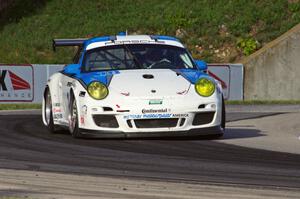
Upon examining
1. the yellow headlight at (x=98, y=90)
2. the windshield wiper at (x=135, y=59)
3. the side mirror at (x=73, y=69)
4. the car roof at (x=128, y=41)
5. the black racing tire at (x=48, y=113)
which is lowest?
the black racing tire at (x=48, y=113)

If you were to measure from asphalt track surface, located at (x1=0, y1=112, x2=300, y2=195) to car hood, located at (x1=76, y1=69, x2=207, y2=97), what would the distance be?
2.04ft

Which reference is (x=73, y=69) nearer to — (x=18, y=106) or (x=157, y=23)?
(x=18, y=106)

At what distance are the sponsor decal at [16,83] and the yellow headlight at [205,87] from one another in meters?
15.7

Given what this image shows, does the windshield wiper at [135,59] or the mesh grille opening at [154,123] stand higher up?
the windshield wiper at [135,59]

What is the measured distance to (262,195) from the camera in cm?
800

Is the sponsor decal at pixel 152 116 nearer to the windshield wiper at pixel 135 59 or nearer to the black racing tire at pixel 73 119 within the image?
the black racing tire at pixel 73 119

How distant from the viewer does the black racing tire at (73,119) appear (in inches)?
530

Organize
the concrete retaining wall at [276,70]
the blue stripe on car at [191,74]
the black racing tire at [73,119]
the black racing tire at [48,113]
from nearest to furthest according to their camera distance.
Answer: the blue stripe on car at [191,74] < the black racing tire at [73,119] < the black racing tire at [48,113] < the concrete retaining wall at [276,70]

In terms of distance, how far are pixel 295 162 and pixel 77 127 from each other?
3.69m

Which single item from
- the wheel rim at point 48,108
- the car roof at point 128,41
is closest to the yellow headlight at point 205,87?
the car roof at point 128,41

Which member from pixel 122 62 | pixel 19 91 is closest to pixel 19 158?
pixel 122 62

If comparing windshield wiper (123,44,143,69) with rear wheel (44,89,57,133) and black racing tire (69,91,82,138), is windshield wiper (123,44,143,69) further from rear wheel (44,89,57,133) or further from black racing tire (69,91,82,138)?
rear wheel (44,89,57,133)

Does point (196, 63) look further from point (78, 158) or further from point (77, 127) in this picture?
point (78, 158)

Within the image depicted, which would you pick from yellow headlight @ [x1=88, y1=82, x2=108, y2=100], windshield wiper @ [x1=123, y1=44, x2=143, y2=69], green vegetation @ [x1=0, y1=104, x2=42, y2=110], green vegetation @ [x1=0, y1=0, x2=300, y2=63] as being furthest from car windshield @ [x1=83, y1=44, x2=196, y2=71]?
green vegetation @ [x1=0, y1=0, x2=300, y2=63]
